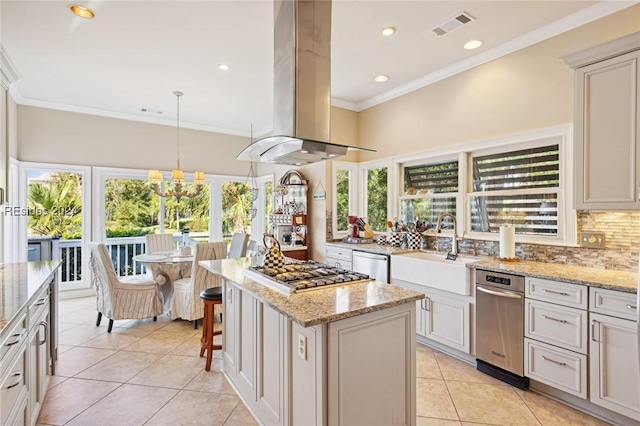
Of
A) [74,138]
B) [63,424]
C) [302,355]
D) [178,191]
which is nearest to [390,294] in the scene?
[302,355]

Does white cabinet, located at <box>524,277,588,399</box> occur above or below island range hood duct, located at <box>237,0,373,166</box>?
below

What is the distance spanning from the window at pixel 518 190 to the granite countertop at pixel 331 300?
6.28ft

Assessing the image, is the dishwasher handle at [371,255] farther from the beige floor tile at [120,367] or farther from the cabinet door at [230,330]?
the beige floor tile at [120,367]

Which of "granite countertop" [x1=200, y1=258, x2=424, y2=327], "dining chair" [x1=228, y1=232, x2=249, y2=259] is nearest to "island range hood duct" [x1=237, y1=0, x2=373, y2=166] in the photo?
"granite countertop" [x1=200, y1=258, x2=424, y2=327]

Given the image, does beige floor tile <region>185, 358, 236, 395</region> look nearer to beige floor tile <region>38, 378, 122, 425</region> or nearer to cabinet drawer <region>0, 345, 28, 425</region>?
beige floor tile <region>38, 378, 122, 425</region>

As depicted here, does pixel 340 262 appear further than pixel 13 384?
Yes

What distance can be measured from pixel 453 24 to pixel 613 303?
2465mm

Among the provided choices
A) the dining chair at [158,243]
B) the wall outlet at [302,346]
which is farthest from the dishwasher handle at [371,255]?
the dining chair at [158,243]

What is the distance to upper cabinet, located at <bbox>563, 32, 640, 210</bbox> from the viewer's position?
6.99 feet

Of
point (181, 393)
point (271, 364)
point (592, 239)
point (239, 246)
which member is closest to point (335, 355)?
point (271, 364)

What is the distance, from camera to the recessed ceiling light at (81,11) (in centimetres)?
253

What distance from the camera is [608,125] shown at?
225 cm

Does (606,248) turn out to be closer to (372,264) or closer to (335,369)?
(372,264)

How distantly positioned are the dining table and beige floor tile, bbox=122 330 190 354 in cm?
53
